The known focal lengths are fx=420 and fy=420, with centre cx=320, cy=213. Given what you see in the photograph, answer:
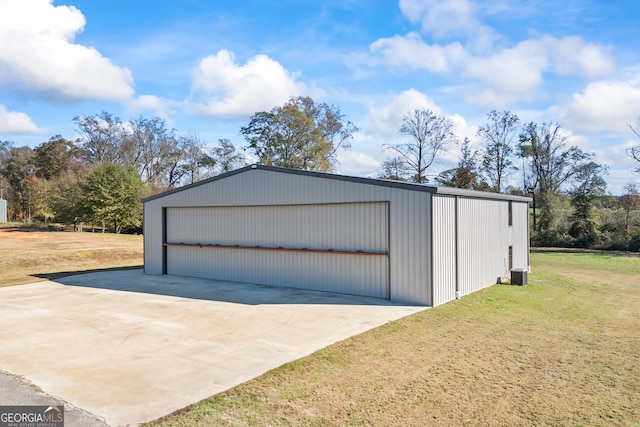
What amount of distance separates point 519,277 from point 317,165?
23.8 metres

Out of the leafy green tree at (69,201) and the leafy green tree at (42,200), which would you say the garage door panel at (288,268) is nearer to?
the leafy green tree at (69,201)

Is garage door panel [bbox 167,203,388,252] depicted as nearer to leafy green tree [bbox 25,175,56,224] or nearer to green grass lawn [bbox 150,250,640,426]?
green grass lawn [bbox 150,250,640,426]

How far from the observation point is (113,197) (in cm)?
3359

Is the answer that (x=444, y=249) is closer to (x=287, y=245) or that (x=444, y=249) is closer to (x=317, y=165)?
(x=287, y=245)

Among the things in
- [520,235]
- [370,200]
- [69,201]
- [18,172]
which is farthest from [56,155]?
[520,235]

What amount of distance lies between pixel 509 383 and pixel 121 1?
13.2m

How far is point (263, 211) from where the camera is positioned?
1248cm

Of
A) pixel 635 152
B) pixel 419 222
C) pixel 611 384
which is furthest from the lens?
pixel 635 152

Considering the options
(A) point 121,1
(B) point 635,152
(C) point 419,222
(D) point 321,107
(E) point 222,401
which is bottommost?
(E) point 222,401

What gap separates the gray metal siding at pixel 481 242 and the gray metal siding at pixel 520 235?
2.94 ft

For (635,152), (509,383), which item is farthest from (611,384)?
(635,152)

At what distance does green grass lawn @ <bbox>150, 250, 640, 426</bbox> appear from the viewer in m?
4.17

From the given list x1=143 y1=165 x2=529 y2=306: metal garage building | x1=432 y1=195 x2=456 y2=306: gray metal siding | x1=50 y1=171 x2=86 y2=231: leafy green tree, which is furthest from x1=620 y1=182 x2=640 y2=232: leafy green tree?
x1=50 y1=171 x2=86 y2=231: leafy green tree

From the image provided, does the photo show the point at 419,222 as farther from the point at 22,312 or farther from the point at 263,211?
the point at 22,312
